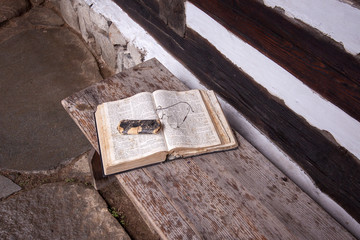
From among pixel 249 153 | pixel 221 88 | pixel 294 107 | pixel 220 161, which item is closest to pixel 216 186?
pixel 220 161

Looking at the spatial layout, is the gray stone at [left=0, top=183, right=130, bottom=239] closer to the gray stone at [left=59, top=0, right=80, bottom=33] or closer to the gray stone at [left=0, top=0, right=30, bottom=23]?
the gray stone at [left=59, top=0, right=80, bottom=33]

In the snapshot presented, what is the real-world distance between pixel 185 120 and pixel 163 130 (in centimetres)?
13

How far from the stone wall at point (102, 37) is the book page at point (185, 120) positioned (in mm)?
1075

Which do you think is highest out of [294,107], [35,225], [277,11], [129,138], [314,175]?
[277,11]

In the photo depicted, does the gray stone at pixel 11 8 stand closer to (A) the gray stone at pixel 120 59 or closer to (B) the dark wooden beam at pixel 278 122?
(A) the gray stone at pixel 120 59

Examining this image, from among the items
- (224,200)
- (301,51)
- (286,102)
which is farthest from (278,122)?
(224,200)

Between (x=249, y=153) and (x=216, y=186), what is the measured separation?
0.85 feet

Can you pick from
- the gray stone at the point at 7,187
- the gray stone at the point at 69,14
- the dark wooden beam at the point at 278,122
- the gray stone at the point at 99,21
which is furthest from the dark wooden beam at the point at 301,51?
the gray stone at the point at 69,14

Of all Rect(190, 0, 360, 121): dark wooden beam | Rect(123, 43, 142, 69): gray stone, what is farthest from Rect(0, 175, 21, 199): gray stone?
Rect(190, 0, 360, 121): dark wooden beam

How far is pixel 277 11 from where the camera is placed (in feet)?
4.01

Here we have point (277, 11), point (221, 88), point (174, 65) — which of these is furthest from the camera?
point (174, 65)

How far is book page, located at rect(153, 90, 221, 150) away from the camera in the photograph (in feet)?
4.10

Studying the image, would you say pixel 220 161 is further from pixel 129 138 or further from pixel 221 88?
pixel 221 88

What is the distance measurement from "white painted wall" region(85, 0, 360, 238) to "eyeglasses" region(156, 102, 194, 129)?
0.41 m
